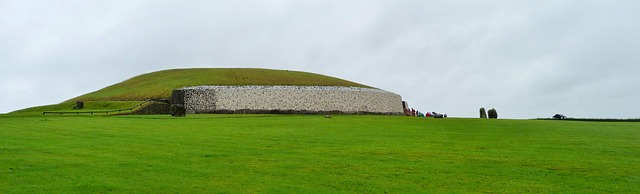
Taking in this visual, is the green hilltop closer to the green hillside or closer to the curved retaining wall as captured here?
the green hillside

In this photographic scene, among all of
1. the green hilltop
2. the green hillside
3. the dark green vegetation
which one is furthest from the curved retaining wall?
→ the dark green vegetation

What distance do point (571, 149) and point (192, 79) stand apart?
6322 cm

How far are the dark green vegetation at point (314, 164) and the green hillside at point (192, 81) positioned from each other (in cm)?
4719

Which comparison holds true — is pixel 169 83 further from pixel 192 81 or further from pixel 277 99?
pixel 277 99

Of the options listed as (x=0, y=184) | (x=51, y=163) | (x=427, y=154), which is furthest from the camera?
(x=427, y=154)

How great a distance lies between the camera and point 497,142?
26.2 m

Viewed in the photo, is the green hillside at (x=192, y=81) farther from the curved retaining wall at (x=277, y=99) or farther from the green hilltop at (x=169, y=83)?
the curved retaining wall at (x=277, y=99)

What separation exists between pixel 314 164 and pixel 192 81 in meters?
62.2

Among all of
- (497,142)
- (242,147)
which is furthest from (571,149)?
(242,147)

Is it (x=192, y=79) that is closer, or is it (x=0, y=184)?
(x=0, y=184)

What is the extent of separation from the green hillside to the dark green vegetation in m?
47.2

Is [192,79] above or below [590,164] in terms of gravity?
above

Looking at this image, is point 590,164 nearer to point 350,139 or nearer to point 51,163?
point 350,139

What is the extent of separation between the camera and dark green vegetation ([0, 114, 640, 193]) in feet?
49.3
